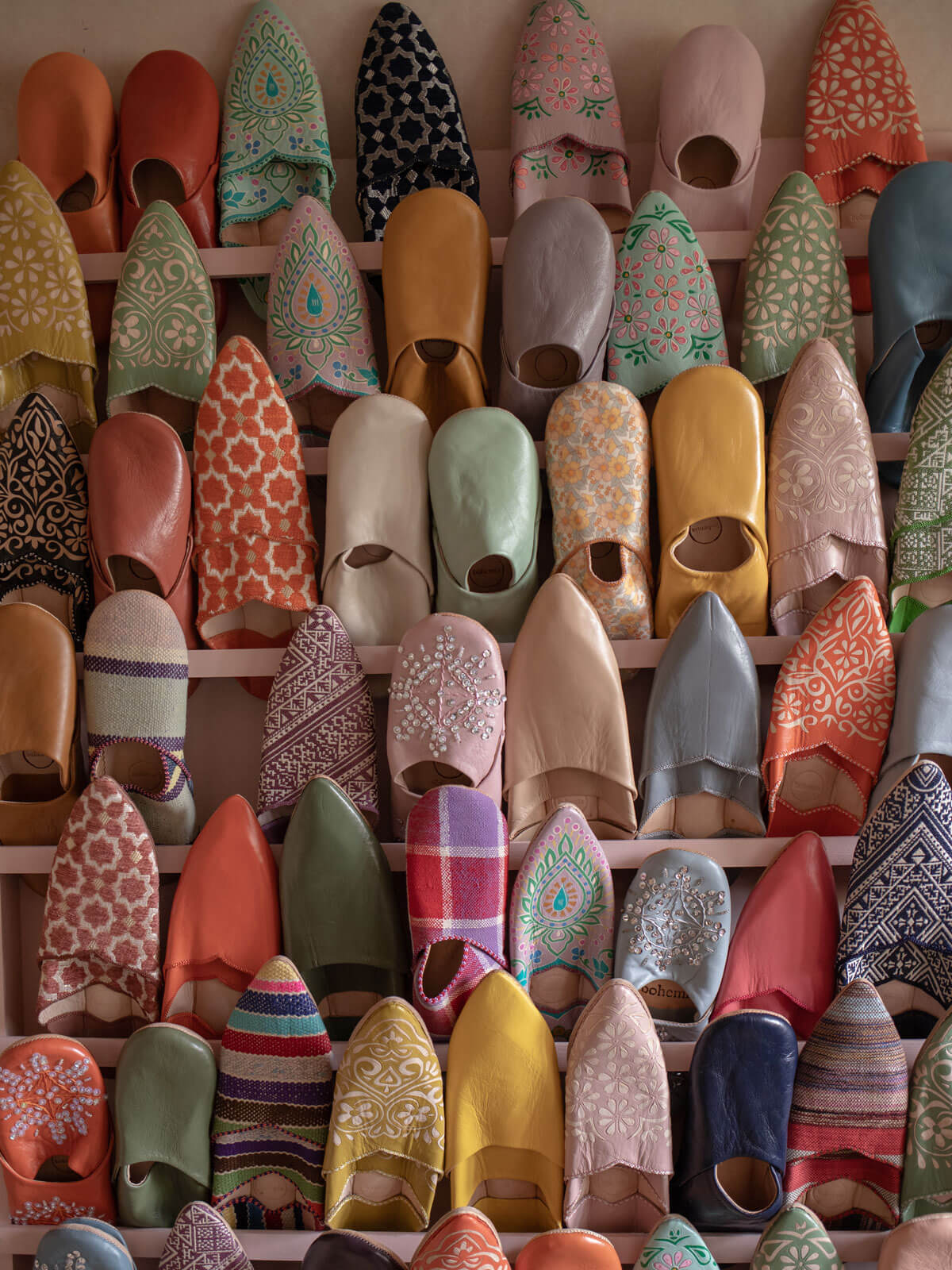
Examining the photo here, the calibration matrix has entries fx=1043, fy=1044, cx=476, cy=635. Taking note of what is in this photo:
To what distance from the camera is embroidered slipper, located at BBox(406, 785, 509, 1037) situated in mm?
1259

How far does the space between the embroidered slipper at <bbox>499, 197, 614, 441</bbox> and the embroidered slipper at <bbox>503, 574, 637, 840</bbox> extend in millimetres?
294

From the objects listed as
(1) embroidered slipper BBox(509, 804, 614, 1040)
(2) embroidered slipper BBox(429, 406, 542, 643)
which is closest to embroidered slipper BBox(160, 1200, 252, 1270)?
(1) embroidered slipper BBox(509, 804, 614, 1040)

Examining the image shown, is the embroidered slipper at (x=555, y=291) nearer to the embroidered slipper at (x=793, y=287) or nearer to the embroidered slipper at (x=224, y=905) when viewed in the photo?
the embroidered slipper at (x=793, y=287)

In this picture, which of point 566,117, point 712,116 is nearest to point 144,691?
point 566,117

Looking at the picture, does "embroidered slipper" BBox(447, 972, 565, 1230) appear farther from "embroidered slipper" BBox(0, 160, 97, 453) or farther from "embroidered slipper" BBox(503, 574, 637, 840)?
"embroidered slipper" BBox(0, 160, 97, 453)

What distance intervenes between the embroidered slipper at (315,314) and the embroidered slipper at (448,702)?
0.36m

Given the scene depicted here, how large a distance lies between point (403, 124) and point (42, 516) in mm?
731

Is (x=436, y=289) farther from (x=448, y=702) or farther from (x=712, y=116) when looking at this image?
(x=448, y=702)

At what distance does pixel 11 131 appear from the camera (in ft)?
5.16

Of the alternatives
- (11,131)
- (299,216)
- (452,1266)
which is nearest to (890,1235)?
(452,1266)

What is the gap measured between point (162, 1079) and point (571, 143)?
1.35 m

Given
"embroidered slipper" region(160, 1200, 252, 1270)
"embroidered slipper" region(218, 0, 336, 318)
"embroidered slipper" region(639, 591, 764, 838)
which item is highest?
"embroidered slipper" region(218, 0, 336, 318)

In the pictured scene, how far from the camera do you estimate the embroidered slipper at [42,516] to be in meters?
1.38

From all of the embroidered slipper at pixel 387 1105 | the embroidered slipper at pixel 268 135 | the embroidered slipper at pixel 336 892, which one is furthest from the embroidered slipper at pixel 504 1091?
the embroidered slipper at pixel 268 135
